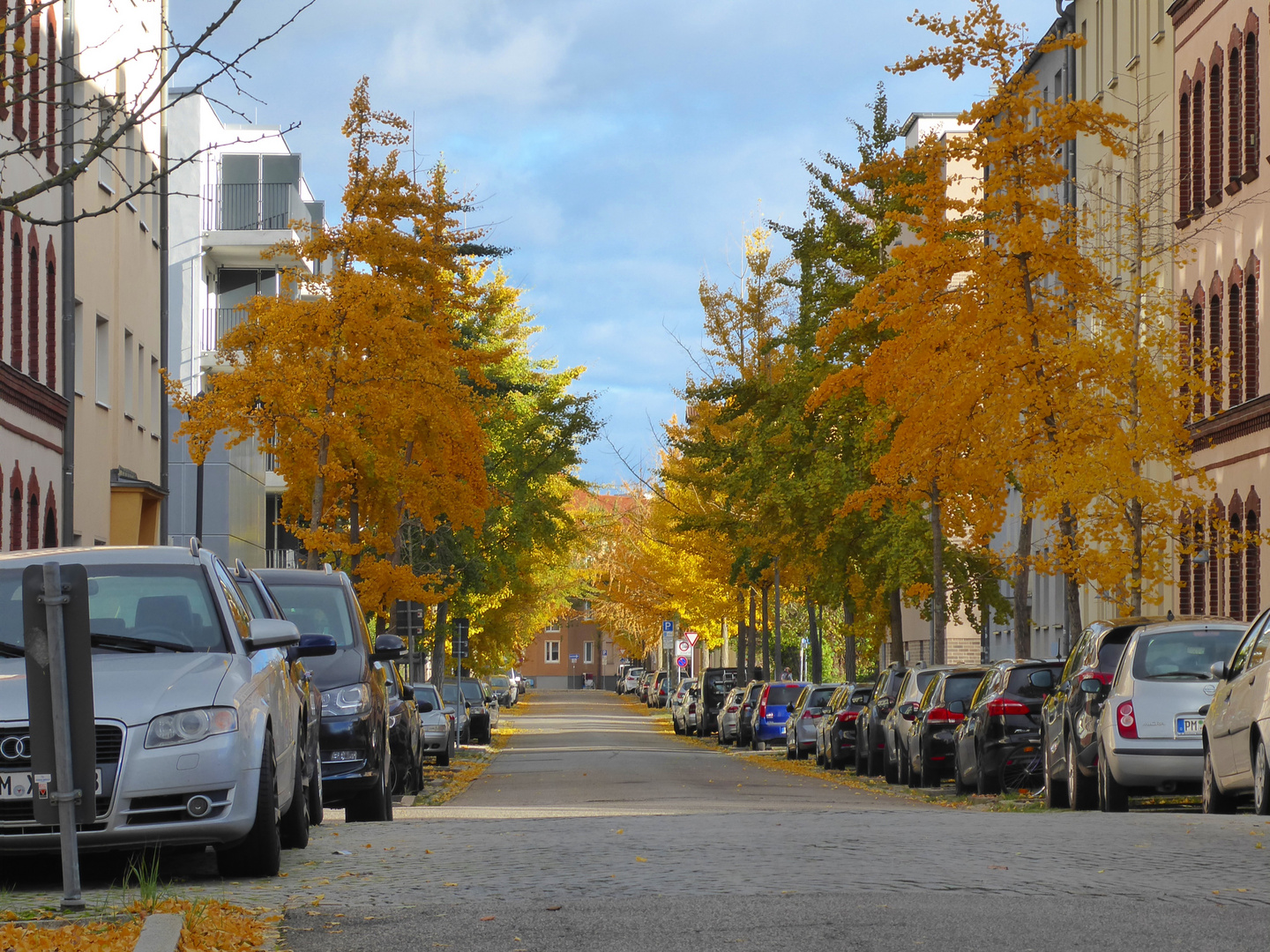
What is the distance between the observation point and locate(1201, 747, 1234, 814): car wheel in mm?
15477

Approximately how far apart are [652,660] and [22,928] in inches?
5278

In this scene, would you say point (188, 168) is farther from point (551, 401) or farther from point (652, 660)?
point (652, 660)

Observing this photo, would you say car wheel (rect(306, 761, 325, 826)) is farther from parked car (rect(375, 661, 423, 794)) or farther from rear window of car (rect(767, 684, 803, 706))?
rear window of car (rect(767, 684, 803, 706))

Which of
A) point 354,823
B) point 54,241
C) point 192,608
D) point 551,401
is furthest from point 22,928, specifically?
point 551,401

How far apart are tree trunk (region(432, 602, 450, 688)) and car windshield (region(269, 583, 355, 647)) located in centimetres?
3327

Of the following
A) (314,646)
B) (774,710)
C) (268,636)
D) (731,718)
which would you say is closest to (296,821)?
(314,646)

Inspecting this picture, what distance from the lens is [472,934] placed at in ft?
25.9

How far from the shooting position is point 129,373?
123 feet

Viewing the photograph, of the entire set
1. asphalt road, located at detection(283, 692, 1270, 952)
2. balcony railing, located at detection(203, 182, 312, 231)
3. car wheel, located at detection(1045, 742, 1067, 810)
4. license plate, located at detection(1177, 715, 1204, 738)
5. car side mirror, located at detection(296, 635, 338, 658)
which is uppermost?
balcony railing, located at detection(203, 182, 312, 231)

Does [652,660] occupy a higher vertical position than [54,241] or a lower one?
lower

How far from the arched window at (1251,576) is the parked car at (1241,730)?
61.4ft

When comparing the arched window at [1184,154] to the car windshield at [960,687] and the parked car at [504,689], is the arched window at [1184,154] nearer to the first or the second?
the car windshield at [960,687]

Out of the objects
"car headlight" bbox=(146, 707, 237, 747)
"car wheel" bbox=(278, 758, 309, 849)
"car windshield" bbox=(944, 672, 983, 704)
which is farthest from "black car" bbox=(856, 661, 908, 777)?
"car headlight" bbox=(146, 707, 237, 747)

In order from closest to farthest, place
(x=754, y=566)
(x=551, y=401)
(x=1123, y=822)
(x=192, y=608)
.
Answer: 1. (x=192, y=608)
2. (x=1123, y=822)
3. (x=754, y=566)
4. (x=551, y=401)
